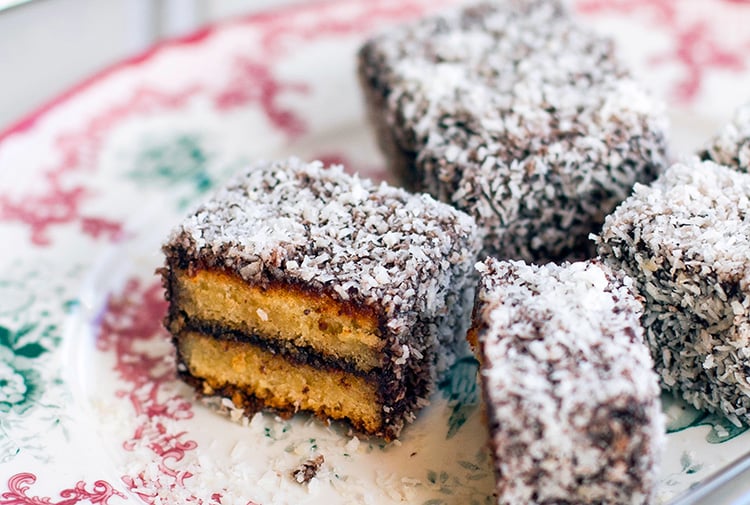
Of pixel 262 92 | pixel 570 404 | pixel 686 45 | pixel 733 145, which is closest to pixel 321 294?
pixel 570 404

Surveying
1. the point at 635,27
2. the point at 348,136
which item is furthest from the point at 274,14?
the point at 635,27

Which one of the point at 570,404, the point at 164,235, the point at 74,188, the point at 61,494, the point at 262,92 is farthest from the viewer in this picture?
the point at 262,92

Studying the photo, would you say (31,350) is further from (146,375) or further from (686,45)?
(686,45)

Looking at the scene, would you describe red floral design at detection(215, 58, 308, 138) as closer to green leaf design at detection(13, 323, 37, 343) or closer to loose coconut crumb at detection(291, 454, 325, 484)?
green leaf design at detection(13, 323, 37, 343)

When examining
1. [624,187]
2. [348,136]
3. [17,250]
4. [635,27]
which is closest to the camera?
[624,187]

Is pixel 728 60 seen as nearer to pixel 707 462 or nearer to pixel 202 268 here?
pixel 707 462

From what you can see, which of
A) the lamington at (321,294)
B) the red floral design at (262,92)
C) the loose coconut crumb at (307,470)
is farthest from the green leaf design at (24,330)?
→ the red floral design at (262,92)
